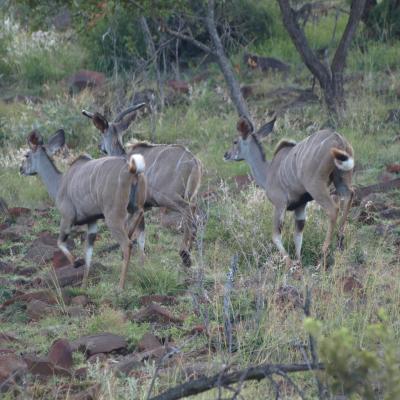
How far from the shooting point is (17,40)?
54.1ft

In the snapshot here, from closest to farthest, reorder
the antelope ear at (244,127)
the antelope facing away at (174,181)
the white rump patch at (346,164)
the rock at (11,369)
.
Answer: the rock at (11,369) < the white rump patch at (346,164) < the antelope facing away at (174,181) < the antelope ear at (244,127)

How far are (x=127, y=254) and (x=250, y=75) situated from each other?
7.32 m

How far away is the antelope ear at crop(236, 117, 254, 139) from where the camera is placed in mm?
9188

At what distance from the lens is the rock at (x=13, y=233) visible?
9.57 meters

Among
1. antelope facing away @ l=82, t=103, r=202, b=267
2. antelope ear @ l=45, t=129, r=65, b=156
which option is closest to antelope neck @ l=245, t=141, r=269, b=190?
antelope facing away @ l=82, t=103, r=202, b=267

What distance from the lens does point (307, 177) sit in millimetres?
8211

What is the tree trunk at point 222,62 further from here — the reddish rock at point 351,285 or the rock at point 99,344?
the rock at point 99,344

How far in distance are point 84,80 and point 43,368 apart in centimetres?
939

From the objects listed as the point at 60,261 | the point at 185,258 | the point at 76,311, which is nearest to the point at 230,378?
the point at 76,311

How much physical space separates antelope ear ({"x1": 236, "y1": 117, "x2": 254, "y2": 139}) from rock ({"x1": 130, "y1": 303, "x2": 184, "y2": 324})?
8.80 feet

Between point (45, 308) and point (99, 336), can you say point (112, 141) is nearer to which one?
point (45, 308)

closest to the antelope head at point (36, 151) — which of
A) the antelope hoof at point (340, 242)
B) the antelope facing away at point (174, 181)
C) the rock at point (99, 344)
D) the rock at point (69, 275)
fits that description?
the antelope facing away at point (174, 181)

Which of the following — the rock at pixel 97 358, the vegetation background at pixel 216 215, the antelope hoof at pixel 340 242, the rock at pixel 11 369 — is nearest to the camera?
the rock at pixel 11 369

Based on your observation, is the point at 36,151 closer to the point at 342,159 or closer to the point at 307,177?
the point at 307,177
